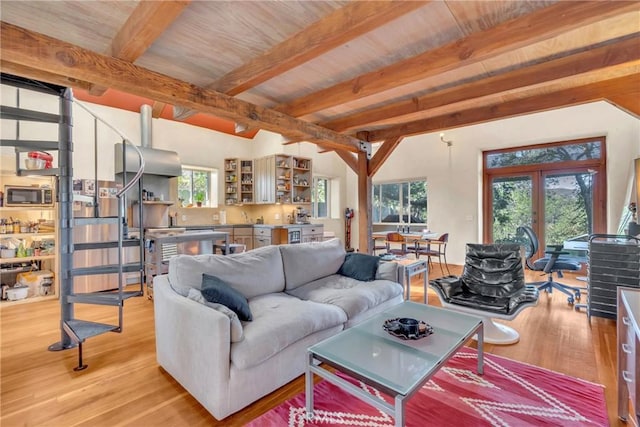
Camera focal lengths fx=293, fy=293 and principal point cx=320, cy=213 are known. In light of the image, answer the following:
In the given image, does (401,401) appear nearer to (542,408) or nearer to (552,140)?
(542,408)

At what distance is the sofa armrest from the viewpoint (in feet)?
5.53

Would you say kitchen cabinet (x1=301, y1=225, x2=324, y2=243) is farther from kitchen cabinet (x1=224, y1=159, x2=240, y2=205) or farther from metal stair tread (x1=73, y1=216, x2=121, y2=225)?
metal stair tread (x1=73, y1=216, x2=121, y2=225)

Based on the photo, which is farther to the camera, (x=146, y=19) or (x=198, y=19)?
(x=198, y=19)

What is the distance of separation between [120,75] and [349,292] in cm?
255

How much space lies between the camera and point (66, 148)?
269 centimetres

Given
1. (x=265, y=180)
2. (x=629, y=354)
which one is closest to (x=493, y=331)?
(x=629, y=354)

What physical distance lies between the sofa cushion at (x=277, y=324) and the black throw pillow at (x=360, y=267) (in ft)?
2.88

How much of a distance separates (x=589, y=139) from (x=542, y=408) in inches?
210

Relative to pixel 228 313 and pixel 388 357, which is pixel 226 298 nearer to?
pixel 228 313

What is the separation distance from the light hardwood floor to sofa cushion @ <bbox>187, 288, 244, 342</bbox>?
489mm

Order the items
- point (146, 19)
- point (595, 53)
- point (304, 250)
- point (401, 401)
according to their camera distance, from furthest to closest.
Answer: point (304, 250) < point (595, 53) < point (146, 19) < point (401, 401)

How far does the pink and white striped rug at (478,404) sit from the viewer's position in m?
1.69

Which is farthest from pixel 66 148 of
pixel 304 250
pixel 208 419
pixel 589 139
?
pixel 589 139

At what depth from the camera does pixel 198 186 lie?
657 cm
